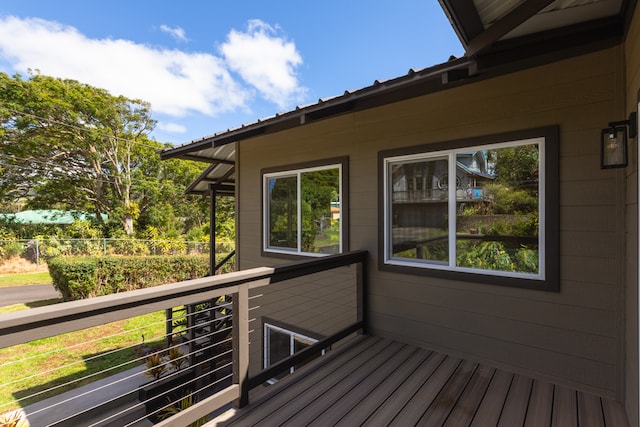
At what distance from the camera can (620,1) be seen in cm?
181

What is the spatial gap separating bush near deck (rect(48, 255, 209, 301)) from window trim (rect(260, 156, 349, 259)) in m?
8.10

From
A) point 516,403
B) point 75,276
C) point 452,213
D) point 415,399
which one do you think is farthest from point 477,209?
point 75,276

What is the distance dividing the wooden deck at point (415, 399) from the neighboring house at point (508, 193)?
21 cm

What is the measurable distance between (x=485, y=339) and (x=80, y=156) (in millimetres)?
19295

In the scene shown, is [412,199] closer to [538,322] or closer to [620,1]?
[538,322]

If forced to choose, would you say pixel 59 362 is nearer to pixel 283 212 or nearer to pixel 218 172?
pixel 218 172

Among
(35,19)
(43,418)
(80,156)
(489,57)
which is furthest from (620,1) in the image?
(35,19)

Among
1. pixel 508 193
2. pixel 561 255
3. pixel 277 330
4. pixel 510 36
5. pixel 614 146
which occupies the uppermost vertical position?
pixel 510 36

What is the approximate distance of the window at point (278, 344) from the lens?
14.1ft

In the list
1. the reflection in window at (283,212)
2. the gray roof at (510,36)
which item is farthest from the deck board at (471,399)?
the reflection in window at (283,212)

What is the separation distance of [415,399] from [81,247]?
15.8 metres

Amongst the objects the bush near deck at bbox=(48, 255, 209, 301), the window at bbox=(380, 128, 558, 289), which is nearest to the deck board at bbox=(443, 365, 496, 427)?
the window at bbox=(380, 128, 558, 289)

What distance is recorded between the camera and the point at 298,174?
4.34 meters

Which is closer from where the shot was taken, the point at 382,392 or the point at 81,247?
the point at 382,392
